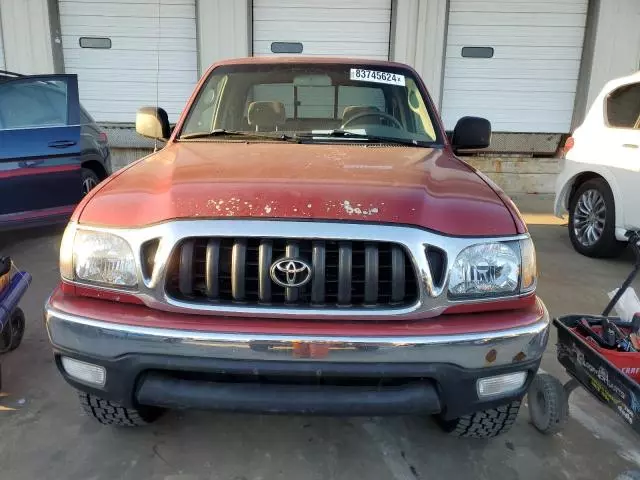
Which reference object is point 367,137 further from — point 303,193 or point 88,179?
point 88,179

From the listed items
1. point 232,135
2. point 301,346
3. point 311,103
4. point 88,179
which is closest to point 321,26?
point 88,179

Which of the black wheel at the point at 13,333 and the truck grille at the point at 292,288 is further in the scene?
the black wheel at the point at 13,333

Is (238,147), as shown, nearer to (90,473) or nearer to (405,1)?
(90,473)

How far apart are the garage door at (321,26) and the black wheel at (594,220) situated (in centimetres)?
462

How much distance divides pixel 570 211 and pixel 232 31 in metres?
5.86

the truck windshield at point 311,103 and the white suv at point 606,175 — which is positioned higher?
the truck windshield at point 311,103

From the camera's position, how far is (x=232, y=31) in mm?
8594

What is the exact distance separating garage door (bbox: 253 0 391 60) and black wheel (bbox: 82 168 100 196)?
4.23m

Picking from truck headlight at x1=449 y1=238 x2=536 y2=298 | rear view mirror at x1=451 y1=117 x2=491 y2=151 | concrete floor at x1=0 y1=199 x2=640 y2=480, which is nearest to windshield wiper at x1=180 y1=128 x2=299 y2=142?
rear view mirror at x1=451 y1=117 x2=491 y2=151

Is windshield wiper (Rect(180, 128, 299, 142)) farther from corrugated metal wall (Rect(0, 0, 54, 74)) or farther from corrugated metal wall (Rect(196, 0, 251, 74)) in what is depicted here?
corrugated metal wall (Rect(0, 0, 54, 74))

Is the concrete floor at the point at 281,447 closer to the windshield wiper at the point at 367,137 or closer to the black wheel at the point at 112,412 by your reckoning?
the black wheel at the point at 112,412

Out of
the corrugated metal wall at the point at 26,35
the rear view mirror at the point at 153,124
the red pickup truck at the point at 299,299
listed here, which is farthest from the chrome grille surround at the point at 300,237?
the corrugated metal wall at the point at 26,35

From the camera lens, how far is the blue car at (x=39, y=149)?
181 inches

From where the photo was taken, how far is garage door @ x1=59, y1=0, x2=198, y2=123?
8.69 meters
